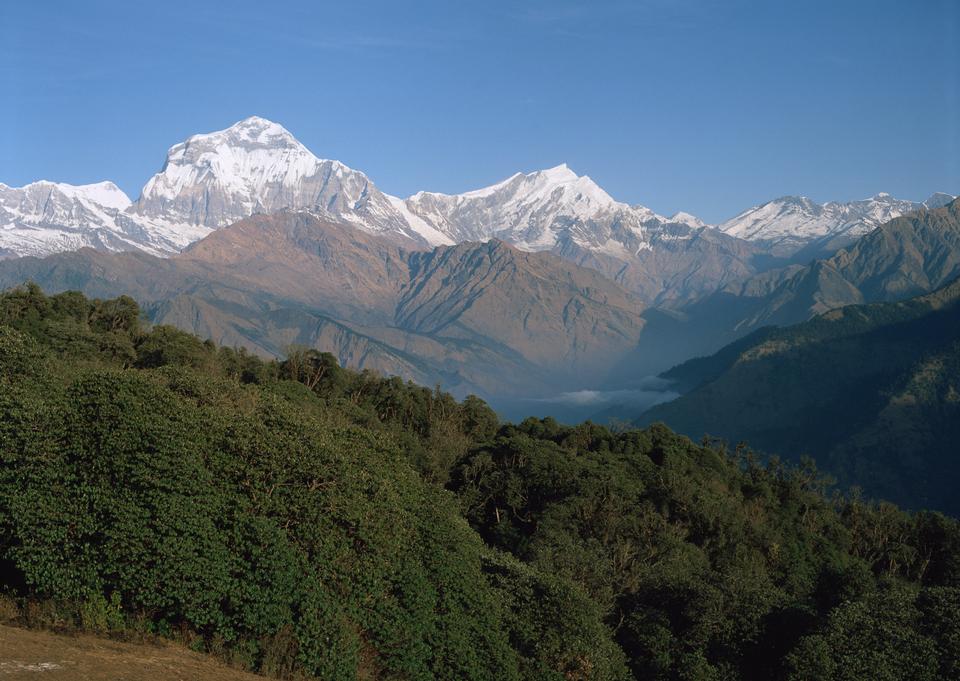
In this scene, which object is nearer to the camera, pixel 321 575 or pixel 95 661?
pixel 95 661

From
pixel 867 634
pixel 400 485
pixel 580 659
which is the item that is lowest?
pixel 580 659

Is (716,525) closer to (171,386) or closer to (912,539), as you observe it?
(912,539)

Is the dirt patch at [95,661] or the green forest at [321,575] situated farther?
the green forest at [321,575]

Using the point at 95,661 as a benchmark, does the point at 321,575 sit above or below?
above

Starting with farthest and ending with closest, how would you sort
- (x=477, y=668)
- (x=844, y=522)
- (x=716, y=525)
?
(x=844, y=522) < (x=716, y=525) < (x=477, y=668)

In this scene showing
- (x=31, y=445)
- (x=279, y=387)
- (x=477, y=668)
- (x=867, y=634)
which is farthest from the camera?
(x=279, y=387)

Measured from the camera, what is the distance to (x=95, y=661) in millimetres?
31766

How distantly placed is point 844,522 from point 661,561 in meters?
55.9

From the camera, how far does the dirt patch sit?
30.3 meters

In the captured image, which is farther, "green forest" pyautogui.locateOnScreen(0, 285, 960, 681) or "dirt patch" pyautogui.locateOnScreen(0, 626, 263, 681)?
"green forest" pyautogui.locateOnScreen(0, 285, 960, 681)

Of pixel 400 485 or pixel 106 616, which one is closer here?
pixel 106 616

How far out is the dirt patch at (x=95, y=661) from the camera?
30.3 meters

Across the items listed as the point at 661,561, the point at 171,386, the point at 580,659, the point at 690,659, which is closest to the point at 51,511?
the point at 171,386

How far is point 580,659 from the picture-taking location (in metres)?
45.5
